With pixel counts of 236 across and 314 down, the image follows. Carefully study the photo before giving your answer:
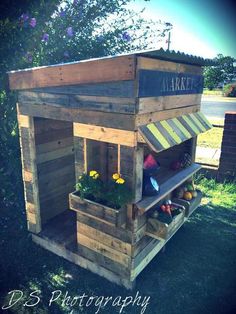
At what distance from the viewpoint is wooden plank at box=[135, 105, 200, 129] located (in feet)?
9.77

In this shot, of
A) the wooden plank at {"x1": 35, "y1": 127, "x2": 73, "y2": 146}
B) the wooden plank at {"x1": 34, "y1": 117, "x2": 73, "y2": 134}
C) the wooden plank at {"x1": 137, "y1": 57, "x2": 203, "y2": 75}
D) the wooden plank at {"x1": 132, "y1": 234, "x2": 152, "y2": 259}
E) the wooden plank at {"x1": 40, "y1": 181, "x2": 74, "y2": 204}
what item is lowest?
the wooden plank at {"x1": 132, "y1": 234, "x2": 152, "y2": 259}

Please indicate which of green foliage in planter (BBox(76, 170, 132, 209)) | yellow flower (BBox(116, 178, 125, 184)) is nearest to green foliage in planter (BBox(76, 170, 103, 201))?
green foliage in planter (BBox(76, 170, 132, 209))

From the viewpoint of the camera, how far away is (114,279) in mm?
3770

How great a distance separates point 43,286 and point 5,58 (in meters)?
3.66

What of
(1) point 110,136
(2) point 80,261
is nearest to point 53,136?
(1) point 110,136

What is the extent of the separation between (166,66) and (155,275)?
299 cm

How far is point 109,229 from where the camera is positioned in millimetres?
3574

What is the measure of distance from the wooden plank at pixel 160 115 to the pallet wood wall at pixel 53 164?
2036 mm

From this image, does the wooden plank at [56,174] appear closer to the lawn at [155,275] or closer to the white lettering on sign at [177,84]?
the lawn at [155,275]

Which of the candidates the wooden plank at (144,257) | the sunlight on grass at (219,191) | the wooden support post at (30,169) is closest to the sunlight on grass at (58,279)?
the wooden support post at (30,169)

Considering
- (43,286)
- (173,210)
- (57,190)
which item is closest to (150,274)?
(173,210)

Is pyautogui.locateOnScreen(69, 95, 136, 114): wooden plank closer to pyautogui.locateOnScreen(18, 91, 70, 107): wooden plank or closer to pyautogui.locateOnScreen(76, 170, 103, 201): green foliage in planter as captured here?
pyautogui.locateOnScreen(18, 91, 70, 107): wooden plank

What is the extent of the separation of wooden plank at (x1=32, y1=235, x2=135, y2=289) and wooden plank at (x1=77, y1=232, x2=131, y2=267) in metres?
0.24

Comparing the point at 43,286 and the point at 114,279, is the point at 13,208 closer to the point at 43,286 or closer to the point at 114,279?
the point at 43,286
